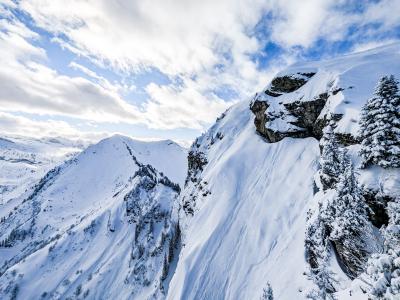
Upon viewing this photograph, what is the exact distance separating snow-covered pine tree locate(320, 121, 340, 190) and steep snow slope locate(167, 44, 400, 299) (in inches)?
113

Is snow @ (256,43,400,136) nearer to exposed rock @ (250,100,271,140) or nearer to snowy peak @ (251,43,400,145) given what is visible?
snowy peak @ (251,43,400,145)

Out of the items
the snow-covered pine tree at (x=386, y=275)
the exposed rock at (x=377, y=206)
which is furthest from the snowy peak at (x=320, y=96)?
the snow-covered pine tree at (x=386, y=275)

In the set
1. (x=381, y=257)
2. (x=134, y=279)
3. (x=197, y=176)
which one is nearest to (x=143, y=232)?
(x=134, y=279)

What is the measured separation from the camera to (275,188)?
146 feet

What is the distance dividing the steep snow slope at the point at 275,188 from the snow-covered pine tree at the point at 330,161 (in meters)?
2.86

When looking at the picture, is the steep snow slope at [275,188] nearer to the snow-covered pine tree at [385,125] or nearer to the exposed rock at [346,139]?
the exposed rock at [346,139]

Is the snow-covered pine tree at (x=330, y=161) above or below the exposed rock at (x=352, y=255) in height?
above

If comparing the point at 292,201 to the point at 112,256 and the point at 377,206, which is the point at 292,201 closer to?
the point at 377,206

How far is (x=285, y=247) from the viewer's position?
112 feet

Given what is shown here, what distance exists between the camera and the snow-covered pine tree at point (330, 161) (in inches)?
1001

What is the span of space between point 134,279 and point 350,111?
8929 centimetres

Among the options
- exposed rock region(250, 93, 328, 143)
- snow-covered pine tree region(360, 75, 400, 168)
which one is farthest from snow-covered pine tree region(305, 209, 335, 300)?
exposed rock region(250, 93, 328, 143)

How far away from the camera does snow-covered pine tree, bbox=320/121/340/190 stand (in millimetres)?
25438

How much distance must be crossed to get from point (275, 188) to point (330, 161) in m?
18.3
